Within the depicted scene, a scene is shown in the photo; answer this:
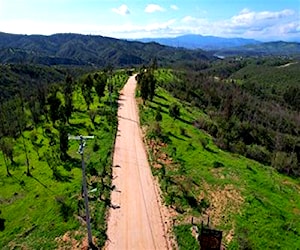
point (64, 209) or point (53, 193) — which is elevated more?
point (64, 209)

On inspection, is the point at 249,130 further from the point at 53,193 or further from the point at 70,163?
the point at 53,193

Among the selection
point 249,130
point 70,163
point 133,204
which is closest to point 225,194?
point 133,204

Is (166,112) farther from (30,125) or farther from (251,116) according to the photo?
(251,116)

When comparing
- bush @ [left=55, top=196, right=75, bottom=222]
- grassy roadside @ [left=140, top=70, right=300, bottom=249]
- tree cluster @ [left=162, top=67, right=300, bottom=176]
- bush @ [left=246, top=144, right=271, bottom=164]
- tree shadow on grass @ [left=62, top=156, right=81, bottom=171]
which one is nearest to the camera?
grassy roadside @ [left=140, top=70, right=300, bottom=249]

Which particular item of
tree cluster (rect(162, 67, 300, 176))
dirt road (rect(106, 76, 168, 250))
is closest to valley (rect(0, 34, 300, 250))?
dirt road (rect(106, 76, 168, 250))

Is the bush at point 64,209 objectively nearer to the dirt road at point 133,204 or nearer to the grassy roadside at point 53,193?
the grassy roadside at point 53,193

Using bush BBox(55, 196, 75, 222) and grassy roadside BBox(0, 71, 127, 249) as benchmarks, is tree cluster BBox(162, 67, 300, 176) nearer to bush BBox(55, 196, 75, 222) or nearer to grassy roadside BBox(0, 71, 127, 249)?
grassy roadside BBox(0, 71, 127, 249)
